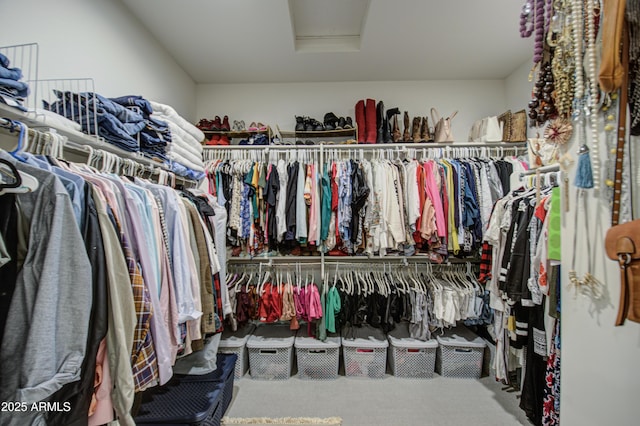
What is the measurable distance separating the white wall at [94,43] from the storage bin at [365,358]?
8.81ft

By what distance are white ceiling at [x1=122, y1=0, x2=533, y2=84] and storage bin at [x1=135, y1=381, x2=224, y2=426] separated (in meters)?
2.56

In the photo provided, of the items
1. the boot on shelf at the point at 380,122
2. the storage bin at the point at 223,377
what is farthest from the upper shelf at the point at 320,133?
the storage bin at the point at 223,377

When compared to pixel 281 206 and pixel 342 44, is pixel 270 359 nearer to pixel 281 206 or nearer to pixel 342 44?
pixel 281 206

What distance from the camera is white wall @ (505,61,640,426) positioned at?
28.3 inches

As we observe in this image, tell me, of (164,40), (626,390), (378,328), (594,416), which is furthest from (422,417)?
(164,40)

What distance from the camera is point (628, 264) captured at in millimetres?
610

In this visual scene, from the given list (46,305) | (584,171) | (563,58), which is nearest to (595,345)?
(584,171)

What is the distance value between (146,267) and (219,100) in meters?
2.45

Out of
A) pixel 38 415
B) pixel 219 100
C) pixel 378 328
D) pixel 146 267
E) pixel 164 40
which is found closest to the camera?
pixel 38 415

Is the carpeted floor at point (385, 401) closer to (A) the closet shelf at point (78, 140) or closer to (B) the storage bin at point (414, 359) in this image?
(B) the storage bin at point (414, 359)

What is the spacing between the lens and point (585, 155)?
815 millimetres

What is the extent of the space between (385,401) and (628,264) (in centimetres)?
196

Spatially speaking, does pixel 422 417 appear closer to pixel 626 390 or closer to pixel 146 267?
pixel 626 390

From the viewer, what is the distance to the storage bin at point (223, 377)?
69.1 inches
